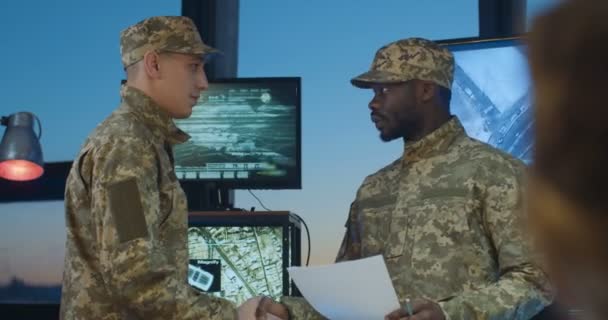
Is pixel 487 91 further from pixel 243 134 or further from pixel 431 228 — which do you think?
pixel 431 228

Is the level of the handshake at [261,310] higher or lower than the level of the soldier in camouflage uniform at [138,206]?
lower

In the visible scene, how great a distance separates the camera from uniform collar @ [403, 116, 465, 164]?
2.64m

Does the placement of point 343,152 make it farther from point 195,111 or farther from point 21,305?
point 21,305

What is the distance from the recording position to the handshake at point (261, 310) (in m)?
2.32

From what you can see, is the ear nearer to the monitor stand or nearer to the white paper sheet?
the white paper sheet

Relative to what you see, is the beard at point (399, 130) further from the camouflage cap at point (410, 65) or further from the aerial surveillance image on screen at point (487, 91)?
the aerial surveillance image on screen at point (487, 91)

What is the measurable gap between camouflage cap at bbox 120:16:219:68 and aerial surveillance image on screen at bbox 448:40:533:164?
126 centimetres

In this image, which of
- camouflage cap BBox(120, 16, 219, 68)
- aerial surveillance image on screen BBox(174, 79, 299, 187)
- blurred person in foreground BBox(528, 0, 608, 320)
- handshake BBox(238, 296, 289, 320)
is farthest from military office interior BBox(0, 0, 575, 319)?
blurred person in foreground BBox(528, 0, 608, 320)

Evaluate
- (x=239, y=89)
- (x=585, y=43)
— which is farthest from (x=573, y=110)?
(x=239, y=89)

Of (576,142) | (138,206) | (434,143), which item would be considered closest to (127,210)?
(138,206)

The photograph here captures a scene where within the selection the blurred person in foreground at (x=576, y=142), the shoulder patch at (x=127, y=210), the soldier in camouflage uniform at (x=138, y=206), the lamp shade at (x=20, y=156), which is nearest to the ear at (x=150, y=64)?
the soldier in camouflage uniform at (x=138, y=206)

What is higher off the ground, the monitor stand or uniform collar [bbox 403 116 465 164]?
uniform collar [bbox 403 116 465 164]

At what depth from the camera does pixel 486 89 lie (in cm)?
339

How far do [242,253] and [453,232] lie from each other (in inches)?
43.4
